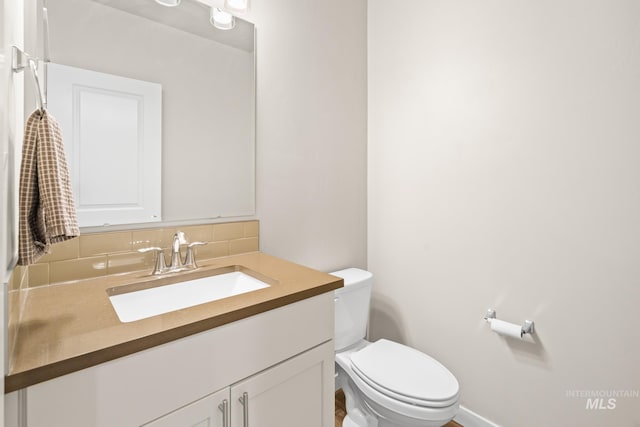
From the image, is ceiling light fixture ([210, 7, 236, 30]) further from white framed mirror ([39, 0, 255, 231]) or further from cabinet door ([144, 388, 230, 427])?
cabinet door ([144, 388, 230, 427])

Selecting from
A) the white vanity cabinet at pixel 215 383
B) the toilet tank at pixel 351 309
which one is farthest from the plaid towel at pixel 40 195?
the toilet tank at pixel 351 309

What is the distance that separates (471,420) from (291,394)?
1155 millimetres

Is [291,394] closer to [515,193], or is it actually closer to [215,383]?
[215,383]

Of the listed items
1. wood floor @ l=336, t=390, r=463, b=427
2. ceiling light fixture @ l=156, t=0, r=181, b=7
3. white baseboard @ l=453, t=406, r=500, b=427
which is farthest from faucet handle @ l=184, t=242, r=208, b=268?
white baseboard @ l=453, t=406, r=500, b=427

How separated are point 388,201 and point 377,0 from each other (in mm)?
1230

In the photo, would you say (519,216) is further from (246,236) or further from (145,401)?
(145,401)

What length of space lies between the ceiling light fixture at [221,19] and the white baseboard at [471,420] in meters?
2.14

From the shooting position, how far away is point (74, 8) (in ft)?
3.41

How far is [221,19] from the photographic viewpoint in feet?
4.46

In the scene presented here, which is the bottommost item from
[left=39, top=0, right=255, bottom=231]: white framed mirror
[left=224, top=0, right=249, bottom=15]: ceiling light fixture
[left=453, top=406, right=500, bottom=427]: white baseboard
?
[left=453, top=406, right=500, bottom=427]: white baseboard

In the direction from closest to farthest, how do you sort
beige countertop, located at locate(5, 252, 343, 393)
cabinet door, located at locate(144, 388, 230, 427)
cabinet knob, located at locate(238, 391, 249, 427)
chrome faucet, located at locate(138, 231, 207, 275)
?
beige countertop, located at locate(5, 252, 343, 393) < cabinet door, located at locate(144, 388, 230, 427) < cabinet knob, located at locate(238, 391, 249, 427) < chrome faucet, located at locate(138, 231, 207, 275)

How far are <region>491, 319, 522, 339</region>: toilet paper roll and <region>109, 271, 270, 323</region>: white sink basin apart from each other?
41.2 inches

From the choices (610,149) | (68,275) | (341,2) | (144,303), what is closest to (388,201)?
(610,149)

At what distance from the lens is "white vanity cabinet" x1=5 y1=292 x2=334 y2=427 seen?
606 mm
